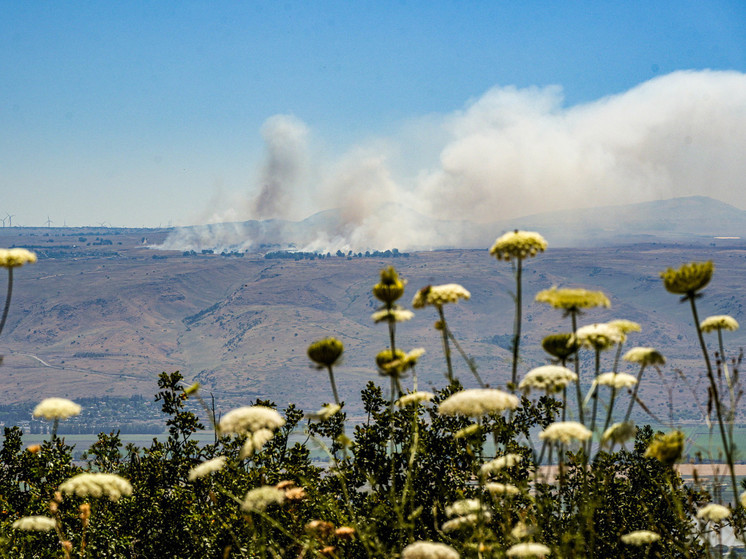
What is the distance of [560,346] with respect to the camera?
596cm

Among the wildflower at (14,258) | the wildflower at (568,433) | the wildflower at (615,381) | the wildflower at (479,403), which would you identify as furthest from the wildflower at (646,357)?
the wildflower at (14,258)

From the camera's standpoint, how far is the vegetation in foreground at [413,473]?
547 centimetres

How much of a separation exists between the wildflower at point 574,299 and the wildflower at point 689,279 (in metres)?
0.48

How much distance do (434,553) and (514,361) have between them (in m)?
1.44

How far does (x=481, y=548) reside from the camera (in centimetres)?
533

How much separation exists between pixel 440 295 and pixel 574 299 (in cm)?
133

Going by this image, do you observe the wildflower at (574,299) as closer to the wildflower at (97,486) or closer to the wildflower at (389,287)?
the wildflower at (389,287)

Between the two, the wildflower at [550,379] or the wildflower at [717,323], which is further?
the wildflower at [717,323]

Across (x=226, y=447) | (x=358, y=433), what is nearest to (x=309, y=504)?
(x=358, y=433)

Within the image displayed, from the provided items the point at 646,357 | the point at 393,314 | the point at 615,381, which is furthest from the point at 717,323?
the point at 393,314

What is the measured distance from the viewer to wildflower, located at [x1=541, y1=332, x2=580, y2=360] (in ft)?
19.0

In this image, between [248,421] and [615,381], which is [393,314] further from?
Result: [615,381]

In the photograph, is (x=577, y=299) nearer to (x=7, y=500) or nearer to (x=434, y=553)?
(x=434, y=553)

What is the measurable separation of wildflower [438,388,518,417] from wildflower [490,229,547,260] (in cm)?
107
